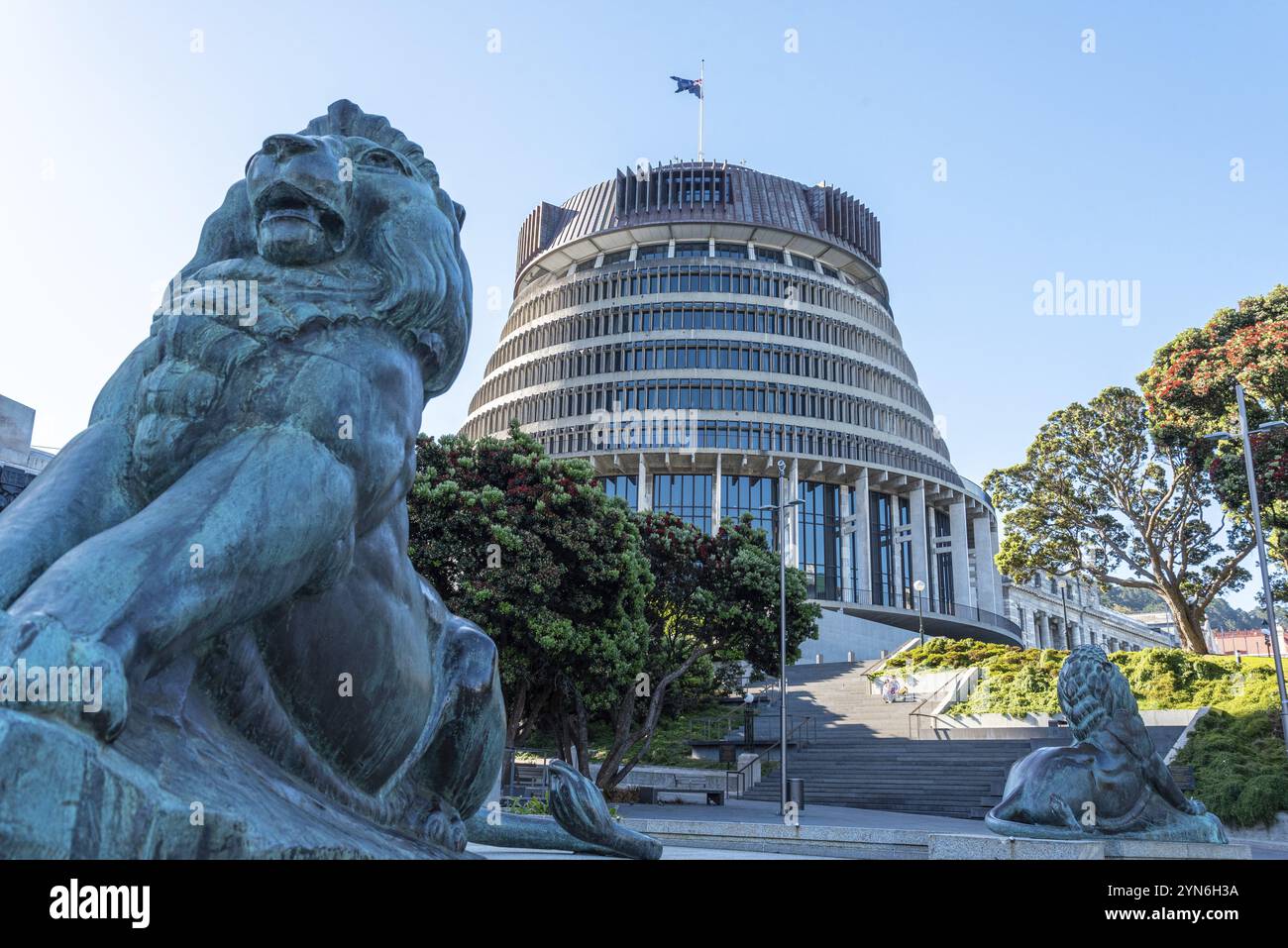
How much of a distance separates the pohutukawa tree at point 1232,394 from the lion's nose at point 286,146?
28666 mm

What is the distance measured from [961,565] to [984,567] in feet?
7.92

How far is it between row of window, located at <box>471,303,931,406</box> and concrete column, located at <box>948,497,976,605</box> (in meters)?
8.56

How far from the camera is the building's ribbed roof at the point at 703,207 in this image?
218 ft

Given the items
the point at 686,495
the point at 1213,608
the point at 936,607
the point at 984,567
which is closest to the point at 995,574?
the point at 984,567

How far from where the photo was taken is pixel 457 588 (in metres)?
19.8

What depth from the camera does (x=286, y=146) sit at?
238cm

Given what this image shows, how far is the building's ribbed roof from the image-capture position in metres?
66.4

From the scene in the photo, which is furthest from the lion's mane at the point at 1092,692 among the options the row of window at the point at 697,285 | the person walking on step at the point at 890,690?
the row of window at the point at 697,285

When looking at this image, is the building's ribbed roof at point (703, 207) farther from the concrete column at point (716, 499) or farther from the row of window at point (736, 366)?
the concrete column at point (716, 499)

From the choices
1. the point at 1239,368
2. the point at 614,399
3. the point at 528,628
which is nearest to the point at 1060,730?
the point at 1239,368
